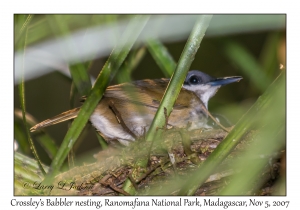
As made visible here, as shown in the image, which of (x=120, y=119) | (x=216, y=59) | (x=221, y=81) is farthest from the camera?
(x=216, y=59)

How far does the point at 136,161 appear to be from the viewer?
2.15 metres

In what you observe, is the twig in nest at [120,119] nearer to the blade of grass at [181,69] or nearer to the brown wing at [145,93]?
the brown wing at [145,93]

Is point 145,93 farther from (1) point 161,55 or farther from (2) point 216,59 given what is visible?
(2) point 216,59

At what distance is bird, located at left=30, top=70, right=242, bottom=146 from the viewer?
2.71 m

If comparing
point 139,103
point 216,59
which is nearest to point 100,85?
point 139,103

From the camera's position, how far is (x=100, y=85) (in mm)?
1989

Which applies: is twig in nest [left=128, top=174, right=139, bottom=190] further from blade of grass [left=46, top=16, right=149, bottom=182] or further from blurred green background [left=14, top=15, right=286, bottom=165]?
blurred green background [left=14, top=15, right=286, bottom=165]

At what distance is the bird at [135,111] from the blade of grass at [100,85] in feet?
2.05

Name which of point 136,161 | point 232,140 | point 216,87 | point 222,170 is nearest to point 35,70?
point 136,161

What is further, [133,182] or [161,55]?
[161,55]

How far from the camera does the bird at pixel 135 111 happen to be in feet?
8.91

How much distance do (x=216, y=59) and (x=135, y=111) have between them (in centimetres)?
110

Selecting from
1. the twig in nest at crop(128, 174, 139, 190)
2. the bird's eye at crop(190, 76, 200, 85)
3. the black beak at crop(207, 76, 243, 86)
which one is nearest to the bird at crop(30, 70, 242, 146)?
the black beak at crop(207, 76, 243, 86)

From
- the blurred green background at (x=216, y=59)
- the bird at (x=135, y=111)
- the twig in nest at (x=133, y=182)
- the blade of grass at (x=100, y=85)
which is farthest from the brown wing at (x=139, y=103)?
the twig in nest at (x=133, y=182)
